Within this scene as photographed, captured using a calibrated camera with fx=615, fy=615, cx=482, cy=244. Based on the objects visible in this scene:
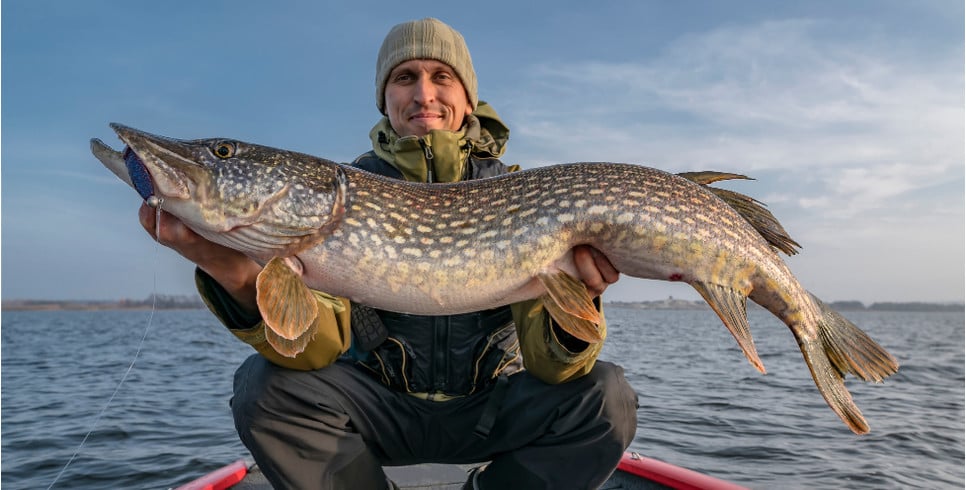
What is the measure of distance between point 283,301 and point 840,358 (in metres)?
2.20

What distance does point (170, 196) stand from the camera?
7.06ft

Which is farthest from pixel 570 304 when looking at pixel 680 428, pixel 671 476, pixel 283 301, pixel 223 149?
pixel 680 428

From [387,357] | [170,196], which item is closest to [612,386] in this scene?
[387,357]

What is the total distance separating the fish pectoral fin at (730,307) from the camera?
2.35 m

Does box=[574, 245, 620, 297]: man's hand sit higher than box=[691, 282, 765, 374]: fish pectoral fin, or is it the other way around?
box=[574, 245, 620, 297]: man's hand

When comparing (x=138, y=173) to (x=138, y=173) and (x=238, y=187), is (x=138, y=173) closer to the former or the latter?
(x=138, y=173)

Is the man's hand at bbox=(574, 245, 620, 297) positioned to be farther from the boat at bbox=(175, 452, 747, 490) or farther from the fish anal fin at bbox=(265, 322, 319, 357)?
the boat at bbox=(175, 452, 747, 490)

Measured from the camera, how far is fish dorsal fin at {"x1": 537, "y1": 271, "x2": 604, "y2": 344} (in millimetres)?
2322

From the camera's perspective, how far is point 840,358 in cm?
251

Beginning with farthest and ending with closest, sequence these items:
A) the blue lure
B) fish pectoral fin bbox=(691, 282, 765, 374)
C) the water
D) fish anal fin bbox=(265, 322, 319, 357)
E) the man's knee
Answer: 1. the water
2. the man's knee
3. fish pectoral fin bbox=(691, 282, 765, 374)
4. fish anal fin bbox=(265, 322, 319, 357)
5. the blue lure

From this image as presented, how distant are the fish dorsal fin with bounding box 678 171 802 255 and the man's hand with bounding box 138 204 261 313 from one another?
1823mm

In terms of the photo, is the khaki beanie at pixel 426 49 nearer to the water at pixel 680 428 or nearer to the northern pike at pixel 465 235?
the northern pike at pixel 465 235

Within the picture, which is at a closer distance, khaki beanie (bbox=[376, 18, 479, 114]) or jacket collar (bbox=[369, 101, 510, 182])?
jacket collar (bbox=[369, 101, 510, 182])

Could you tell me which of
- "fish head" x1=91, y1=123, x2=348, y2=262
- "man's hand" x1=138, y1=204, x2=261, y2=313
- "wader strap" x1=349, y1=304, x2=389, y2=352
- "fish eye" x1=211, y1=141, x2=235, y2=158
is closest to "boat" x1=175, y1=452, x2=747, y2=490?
"wader strap" x1=349, y1=304, x2=389, y2=352
